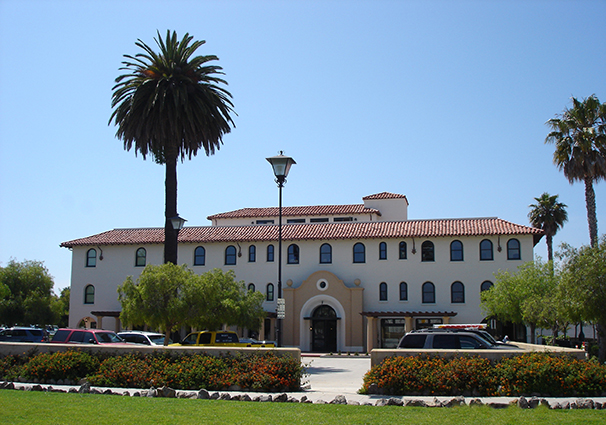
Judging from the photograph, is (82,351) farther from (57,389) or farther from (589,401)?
(589,401)

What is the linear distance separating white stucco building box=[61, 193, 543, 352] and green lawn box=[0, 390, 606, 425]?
29.4 metres

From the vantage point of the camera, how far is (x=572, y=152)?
3644cm

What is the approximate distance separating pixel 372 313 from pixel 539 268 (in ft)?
37.5

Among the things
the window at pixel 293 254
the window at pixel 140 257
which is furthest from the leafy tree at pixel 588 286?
the window at pixel 140 257

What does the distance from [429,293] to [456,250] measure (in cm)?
365

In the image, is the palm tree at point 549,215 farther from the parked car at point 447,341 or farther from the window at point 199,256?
the parked car at point 447,341

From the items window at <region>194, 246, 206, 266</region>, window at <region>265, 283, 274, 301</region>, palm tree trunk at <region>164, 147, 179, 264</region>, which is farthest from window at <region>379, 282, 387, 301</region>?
palm tree trunk at <region>164, 147, 179, 264</region>

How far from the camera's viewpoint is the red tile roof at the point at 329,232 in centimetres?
4284

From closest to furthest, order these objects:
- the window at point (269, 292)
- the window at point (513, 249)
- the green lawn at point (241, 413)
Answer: the green lawn at point (241, 413) → the window at point (513, 249) → the window at point (269, 292)

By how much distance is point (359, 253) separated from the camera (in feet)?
148

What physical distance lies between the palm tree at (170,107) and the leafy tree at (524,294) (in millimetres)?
19721

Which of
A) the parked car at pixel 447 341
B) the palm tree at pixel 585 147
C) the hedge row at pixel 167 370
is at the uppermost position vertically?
the palm tree at pixel 585 147

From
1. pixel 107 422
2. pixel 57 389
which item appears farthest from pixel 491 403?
pixel 57 389

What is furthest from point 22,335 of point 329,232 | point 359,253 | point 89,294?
point 359,253
